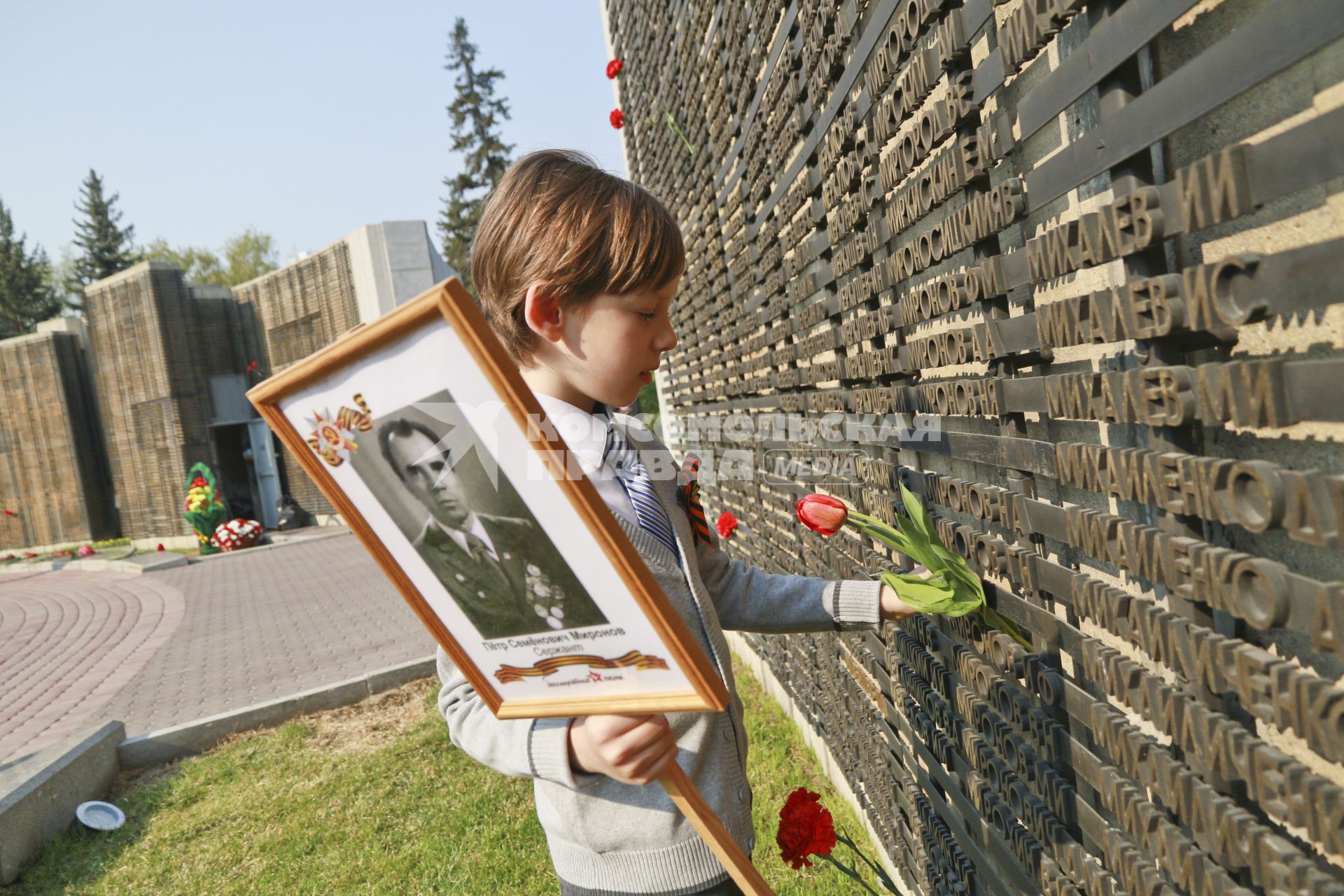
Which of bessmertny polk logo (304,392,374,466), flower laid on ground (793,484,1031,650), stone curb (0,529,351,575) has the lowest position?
stone curb (0,529,351,575)

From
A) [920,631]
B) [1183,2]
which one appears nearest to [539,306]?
[1183,2]

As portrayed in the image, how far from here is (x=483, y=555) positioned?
110 cm

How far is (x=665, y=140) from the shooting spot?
6.09m

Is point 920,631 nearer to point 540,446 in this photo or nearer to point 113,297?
point 540,446

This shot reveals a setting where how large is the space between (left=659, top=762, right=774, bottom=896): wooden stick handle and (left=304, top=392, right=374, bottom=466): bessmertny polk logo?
0.60 meters

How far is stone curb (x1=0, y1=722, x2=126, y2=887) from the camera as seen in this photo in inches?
155

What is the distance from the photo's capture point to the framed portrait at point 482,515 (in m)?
0.95

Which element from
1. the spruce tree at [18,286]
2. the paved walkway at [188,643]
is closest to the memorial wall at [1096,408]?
the paved walkway at [188,643]

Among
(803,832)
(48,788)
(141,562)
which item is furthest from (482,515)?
(141,562)

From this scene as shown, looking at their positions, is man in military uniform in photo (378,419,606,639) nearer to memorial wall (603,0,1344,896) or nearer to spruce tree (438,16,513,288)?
memorial wall (603,0,1344,896)

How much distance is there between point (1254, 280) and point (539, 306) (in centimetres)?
94

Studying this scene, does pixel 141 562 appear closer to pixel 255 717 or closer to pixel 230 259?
pixel 255 717

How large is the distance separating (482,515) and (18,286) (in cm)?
5425

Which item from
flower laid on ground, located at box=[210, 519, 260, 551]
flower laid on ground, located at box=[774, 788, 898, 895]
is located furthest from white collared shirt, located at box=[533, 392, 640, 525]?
flower laid on ground, located at box=[210, 519, 260, 551]
